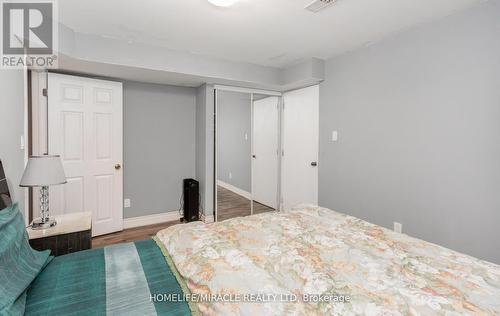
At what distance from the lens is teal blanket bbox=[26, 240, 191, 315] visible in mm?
982

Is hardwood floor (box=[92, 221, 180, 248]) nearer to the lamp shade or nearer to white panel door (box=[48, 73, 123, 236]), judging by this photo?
white panel door (box=[48, 73, 123, 236])

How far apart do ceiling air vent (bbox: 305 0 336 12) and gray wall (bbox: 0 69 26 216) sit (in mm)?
2355

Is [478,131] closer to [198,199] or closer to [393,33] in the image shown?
[393,33]

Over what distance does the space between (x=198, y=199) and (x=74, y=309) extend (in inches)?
113

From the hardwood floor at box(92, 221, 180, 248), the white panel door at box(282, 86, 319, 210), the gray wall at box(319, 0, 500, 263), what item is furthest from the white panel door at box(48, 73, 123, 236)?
the gray wall at box(319, 0, 500, 263)

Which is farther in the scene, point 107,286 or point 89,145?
point 89,145

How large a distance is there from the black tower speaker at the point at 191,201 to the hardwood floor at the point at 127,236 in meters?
0.38

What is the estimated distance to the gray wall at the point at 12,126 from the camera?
1797 mm

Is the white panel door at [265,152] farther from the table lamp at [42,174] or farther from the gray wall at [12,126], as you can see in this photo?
the gray wall at [12,126]

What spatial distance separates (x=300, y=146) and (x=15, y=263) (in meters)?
3.38

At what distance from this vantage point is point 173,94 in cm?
385

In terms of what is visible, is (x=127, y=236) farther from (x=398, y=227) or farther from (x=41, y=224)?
(x=398, y=227)

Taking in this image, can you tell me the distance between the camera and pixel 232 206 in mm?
4242
